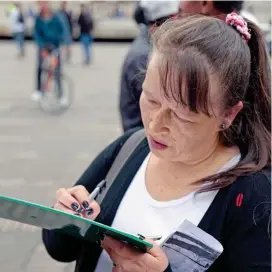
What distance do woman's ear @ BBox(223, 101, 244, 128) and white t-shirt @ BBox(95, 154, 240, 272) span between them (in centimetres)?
9

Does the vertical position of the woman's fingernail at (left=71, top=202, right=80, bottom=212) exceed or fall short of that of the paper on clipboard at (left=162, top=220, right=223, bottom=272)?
it exceeds it

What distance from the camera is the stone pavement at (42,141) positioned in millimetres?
1397

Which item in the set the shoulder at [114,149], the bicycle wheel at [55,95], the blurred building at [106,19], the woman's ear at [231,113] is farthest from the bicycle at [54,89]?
the blurred building at [106,19]

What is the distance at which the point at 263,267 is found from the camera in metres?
1.13

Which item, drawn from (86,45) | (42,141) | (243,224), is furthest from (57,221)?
(86,45)

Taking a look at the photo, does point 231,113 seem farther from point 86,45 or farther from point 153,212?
point 86,45

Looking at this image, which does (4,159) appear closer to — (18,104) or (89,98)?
(18,104)

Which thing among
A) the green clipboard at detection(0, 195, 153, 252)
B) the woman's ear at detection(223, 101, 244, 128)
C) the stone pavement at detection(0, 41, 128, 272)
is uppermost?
the woman's ear at detection(223, 101, 244, 128)

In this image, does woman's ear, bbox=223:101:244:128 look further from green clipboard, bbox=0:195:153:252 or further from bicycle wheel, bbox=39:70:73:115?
bicycle wheel, bbox=39:70:73:115

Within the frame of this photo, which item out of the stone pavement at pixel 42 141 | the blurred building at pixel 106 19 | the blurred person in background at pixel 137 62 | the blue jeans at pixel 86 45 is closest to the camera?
the stone pavement at pixel 42 141

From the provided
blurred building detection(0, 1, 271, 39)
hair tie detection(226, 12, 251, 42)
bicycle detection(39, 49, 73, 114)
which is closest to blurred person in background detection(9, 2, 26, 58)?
blurred building detection(0, 1, 271, 39)

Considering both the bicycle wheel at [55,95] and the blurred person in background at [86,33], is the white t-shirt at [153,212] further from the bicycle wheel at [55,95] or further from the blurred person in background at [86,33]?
the blurred person in background at [86,33]

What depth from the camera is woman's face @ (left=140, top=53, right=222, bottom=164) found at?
110cm

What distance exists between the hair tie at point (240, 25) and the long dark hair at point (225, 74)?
0.02m
